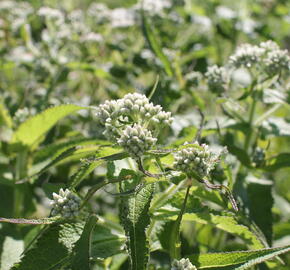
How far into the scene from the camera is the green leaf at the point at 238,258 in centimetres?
138

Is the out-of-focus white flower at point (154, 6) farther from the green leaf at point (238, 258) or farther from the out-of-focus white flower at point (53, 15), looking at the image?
the green leaf at point (238, 258)

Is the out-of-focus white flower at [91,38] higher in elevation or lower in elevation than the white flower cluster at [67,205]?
higher

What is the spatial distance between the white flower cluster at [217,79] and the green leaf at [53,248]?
116 centimetres

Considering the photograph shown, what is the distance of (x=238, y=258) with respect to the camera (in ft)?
4.68

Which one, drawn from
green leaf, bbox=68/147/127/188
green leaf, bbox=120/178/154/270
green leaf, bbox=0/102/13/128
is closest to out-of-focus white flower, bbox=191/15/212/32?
green leaf, bbox=0/102/13/128

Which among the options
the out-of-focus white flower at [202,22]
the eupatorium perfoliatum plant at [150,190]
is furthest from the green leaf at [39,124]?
the out-of-focus white flower at [202,22]

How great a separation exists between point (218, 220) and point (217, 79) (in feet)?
3.22

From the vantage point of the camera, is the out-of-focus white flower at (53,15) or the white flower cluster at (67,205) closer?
the white flower cluster at (67,205)

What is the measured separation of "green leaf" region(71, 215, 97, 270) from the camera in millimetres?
1377

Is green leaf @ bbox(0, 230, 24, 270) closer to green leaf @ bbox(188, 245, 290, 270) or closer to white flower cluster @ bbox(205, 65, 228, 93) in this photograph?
green leaf @ bbox(188, 245, 290, 270)

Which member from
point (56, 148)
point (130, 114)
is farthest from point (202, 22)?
point (130, 114)

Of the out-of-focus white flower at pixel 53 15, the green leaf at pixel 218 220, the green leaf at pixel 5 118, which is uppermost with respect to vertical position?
the out-of-focus white flower at pixel 53 15

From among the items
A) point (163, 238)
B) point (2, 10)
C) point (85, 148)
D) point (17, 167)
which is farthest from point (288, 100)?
point (2, 10)

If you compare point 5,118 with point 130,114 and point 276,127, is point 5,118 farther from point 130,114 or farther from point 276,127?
point 276,127
